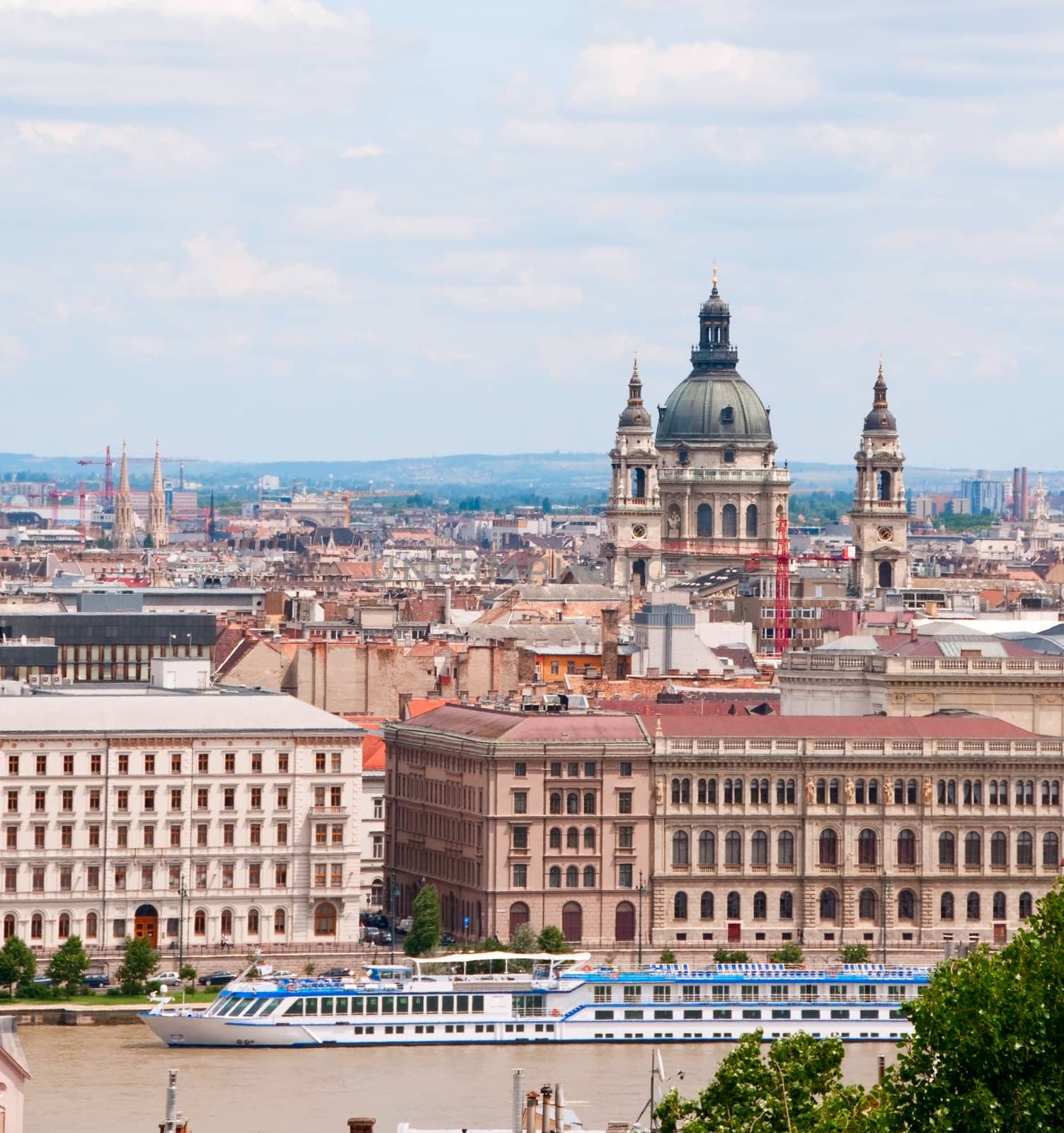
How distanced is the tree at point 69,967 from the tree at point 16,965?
507 mm

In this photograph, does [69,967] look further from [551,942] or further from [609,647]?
[609,647]

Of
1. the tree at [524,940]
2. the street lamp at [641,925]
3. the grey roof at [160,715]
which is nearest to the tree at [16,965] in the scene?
the grey roof at [160,715]

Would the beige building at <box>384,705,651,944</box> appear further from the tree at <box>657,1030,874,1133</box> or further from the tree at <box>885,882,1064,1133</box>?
the tree at <box>885,882,1064,1133</box>

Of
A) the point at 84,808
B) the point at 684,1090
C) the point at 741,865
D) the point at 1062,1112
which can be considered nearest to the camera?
the point at 1062,1112

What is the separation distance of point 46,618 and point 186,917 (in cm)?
3294

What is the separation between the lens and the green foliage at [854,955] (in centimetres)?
10219

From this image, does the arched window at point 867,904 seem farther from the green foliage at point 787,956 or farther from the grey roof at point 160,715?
the grey roof at point 160,715

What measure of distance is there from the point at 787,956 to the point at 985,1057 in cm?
4740

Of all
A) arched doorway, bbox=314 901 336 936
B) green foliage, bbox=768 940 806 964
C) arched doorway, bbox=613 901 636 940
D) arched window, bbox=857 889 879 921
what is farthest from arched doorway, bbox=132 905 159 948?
arched window, bbox=857 889 879 921

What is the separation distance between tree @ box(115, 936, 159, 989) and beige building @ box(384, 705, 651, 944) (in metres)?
11.4

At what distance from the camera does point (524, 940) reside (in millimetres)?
102250

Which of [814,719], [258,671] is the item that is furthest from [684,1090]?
[258,671]

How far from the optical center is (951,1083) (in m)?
54.4

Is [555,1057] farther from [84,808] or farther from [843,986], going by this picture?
[84,808]
